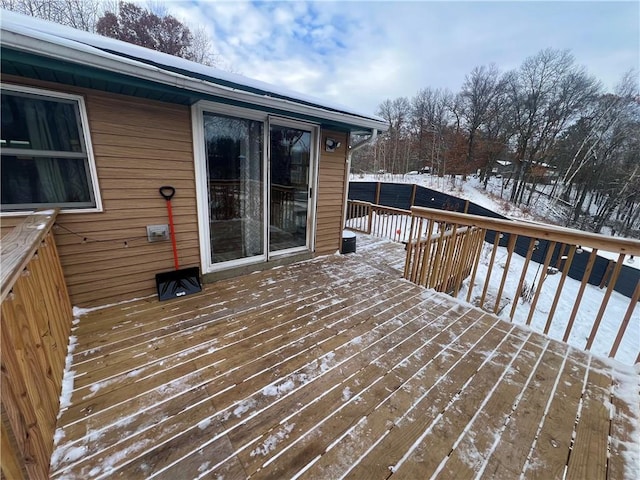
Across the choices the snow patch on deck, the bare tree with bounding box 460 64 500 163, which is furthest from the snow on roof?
the bare tree with bounding box 460 64 500 163

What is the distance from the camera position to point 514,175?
1605 centimetres

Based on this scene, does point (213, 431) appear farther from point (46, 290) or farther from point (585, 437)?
point (585, 437)

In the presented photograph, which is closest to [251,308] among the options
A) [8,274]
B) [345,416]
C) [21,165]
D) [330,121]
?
[345,416]

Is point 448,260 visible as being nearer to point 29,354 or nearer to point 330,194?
point 330,194

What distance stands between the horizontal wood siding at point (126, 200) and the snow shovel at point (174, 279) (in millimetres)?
57

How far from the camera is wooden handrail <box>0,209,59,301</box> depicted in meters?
0.95

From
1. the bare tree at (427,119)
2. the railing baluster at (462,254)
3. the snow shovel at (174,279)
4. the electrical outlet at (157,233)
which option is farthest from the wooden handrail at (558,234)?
the bare tree at (427,119)

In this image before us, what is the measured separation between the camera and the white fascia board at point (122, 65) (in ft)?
4.96

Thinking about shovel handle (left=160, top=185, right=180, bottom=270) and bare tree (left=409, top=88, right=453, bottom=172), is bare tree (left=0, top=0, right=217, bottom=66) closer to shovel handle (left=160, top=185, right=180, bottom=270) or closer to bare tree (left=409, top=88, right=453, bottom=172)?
shovel handle (left=160, top=185, right=180, bottom=270)

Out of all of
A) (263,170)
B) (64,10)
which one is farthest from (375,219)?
(64,10)

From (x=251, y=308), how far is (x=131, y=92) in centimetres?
220

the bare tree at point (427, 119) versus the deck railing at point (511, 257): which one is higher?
the bare tree at point (427, 119)

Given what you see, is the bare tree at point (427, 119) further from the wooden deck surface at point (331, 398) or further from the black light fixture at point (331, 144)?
the wooden deck surface at point (331, 398)

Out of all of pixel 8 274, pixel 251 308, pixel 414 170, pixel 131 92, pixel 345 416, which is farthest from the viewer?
pixel 414 170
